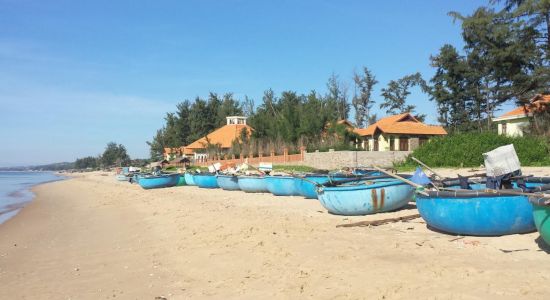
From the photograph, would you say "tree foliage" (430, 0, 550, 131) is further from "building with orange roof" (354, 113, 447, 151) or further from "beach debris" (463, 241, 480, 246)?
"beach debris" (463, 241, 480, 246)

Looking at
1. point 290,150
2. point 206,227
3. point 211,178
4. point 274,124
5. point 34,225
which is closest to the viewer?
point 206,227

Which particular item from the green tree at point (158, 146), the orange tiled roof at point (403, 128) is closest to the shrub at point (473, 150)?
the orange tiled roof at point (403, 128)

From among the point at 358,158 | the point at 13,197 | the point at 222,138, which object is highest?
the point at 222,138

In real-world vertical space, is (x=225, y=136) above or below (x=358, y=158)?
above

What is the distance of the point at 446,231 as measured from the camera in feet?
28.4

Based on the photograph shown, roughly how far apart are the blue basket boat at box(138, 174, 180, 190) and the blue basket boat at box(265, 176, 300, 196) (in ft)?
46.8

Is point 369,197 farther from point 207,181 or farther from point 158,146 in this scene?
point 158,146

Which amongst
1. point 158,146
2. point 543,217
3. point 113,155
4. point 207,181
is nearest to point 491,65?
point 207,181

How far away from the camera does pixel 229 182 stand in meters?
23.9

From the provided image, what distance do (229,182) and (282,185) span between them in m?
6.29

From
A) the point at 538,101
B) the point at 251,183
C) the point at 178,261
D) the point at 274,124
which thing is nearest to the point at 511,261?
the point at 178,261

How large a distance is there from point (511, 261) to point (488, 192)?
1.55 metres

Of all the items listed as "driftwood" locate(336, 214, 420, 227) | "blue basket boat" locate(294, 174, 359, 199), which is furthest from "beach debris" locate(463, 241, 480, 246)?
"blue basket boat" locate(294, 174, 359, 199)

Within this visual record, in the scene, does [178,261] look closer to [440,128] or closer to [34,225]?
[34,225]
